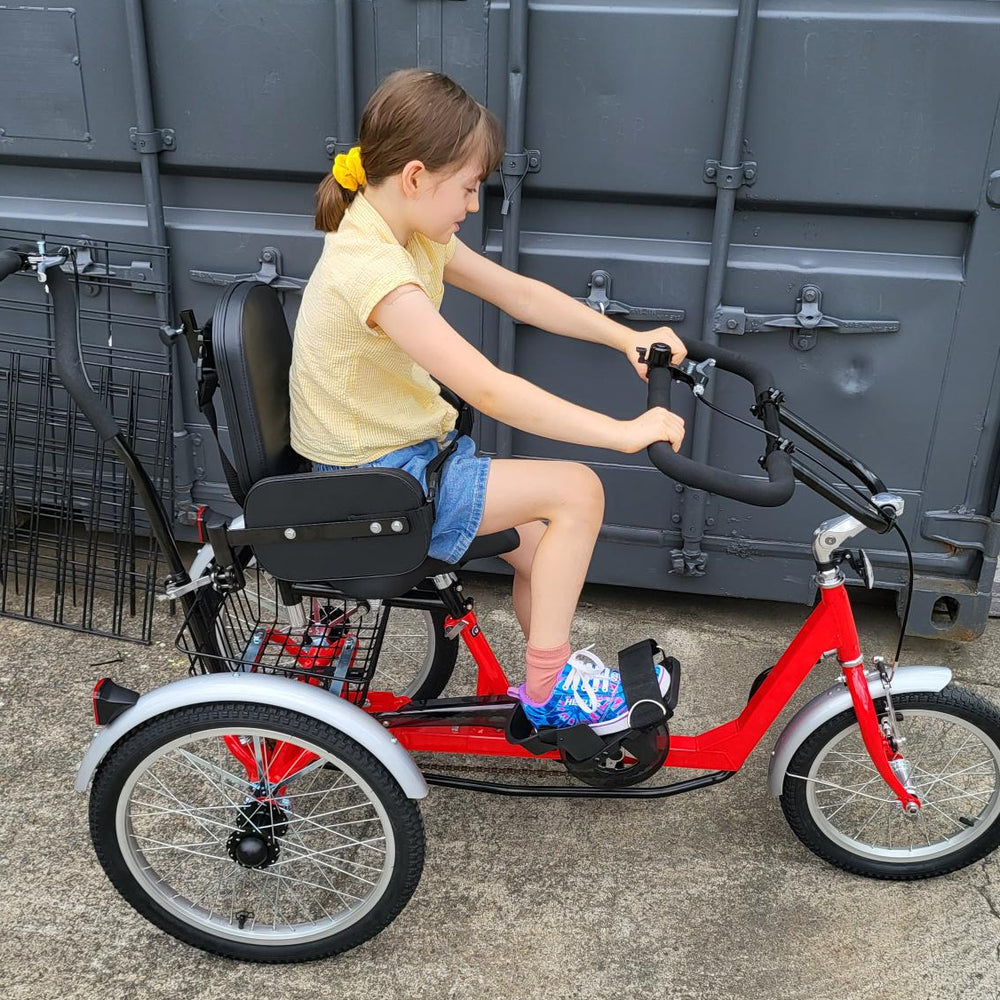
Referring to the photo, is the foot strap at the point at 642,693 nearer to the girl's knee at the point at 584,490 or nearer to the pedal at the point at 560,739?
the pedal at the point at 560,739

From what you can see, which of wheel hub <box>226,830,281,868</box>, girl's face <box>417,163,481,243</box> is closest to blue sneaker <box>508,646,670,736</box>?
wheel hub <box>226,830,281,868</box>

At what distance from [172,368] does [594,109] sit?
1.49 metres

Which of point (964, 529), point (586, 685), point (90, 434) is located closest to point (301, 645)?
point (586, 685)

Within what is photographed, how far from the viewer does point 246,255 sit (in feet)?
9.82

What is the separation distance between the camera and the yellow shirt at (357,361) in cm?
186

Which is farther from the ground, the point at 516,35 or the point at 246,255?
the point at 516,35

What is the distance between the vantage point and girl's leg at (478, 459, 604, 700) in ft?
6.56

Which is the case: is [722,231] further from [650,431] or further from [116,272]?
[116,272]

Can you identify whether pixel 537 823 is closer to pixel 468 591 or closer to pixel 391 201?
pixel 468 591

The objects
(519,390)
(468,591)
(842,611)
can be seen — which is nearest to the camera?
(519,390)

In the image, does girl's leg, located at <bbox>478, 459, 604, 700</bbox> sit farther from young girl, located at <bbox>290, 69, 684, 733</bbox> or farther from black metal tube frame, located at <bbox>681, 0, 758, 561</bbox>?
black metal tube frame, located at <bbox>681, 0, 758, 561</bbox>

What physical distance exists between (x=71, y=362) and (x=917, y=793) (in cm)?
206

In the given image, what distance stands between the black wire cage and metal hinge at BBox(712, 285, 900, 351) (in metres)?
1.66

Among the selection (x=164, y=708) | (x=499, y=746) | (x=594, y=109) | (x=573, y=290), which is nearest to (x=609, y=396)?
(x=573, y=290)
